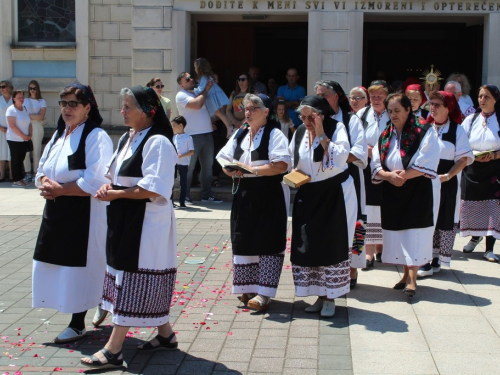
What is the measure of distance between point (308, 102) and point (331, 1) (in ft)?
23.2

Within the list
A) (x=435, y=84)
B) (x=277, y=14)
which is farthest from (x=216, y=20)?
(x=435, y=84)

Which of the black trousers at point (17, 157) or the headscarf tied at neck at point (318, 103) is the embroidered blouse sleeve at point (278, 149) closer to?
the headscarf tied at neck at point (318, 103)

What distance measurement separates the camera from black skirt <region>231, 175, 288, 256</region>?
6516 mm

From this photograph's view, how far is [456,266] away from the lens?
27.0 ft

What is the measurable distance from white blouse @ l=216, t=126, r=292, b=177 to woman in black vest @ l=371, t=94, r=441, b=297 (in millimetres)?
1018

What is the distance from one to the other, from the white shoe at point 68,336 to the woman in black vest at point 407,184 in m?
2.84

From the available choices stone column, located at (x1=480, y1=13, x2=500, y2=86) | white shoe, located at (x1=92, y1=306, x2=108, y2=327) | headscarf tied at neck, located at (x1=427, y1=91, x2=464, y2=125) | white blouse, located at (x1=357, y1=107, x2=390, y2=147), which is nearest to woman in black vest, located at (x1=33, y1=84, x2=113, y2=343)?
white shoe, located at (x1=92, y1=306, x2=108, y2=327)

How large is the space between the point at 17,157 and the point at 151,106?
968 centimetres

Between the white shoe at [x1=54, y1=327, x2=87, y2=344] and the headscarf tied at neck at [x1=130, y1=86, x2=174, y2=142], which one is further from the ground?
the headscarf tied at neck at [x1=130, y1=86, x2=174, y2=142]

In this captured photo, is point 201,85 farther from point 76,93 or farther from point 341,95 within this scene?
point 76,93

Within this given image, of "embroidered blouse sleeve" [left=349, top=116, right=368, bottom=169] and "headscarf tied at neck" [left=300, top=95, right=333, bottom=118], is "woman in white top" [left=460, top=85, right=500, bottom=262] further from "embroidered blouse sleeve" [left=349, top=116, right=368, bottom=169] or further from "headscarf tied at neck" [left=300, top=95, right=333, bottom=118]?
"headscarf tied at neck" [left=300, top=95, right=333, bottom=118]

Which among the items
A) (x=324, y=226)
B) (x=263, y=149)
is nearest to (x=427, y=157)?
(x=324, y=226)

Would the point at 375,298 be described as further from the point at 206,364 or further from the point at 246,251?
the point at 206,364

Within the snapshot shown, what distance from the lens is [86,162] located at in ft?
18.5
